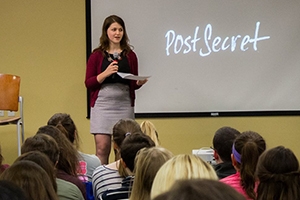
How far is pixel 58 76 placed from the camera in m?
4.67

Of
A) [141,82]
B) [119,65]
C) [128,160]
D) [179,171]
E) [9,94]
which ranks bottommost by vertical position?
[128,160]

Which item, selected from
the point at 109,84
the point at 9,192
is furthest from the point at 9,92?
the point at 9,192

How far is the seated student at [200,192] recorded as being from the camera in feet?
2.06

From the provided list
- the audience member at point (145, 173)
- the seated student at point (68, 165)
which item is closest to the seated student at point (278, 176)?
the audience member at point (145, 173)

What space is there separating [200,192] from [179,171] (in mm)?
604

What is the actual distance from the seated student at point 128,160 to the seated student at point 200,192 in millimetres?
1305

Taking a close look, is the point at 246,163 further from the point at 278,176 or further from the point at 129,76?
the point at 129,76

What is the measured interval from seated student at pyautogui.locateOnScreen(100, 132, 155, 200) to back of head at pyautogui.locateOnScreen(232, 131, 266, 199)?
0.41 metres

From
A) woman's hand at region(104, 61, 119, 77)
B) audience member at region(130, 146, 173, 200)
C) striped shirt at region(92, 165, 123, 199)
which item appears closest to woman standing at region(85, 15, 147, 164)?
woman's hand at region(104, 61, 119, 77)

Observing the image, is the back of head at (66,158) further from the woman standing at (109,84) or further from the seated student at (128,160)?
the woman standing at (109,84)

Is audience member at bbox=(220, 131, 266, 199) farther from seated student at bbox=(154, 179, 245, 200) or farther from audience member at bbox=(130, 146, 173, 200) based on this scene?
seated student at bbox=(154, 179, 245, 200)

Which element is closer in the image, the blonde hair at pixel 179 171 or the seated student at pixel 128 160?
the blonde hair at pixel 179 171

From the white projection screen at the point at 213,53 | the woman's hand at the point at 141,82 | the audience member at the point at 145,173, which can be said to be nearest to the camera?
the audience member at the point at 145,173

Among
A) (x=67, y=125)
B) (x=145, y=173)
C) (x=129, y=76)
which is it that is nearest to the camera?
(x=145, y=173)
